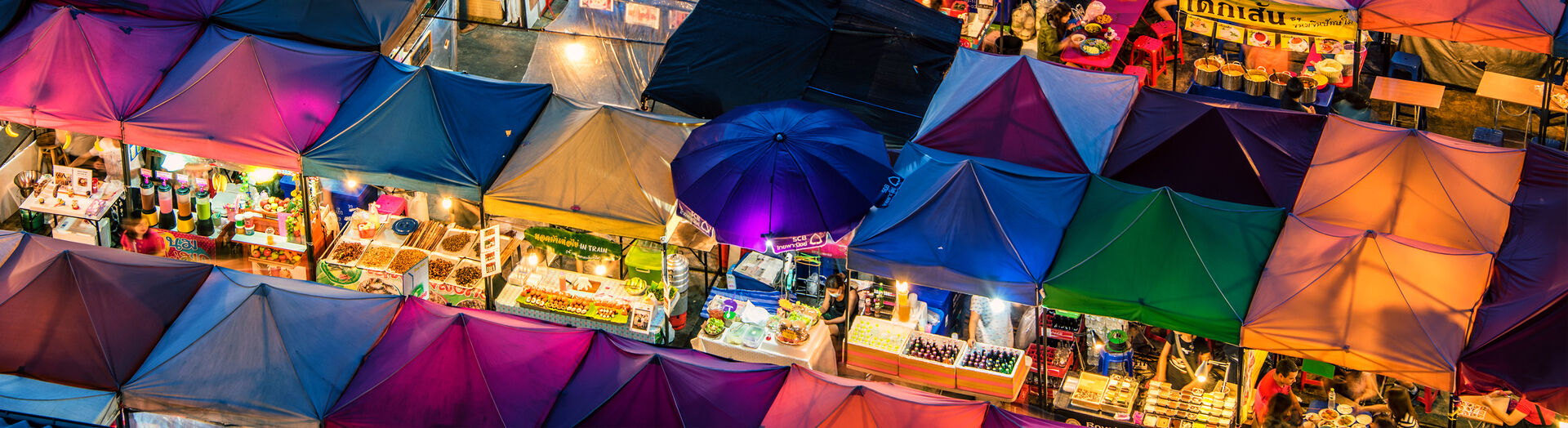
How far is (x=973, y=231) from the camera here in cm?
1140

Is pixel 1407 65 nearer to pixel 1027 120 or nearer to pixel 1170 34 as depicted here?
pixel 1170 34

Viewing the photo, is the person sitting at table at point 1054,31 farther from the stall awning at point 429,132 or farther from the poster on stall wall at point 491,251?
the poster on stall wall at point 491,251

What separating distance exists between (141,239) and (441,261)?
2.99 metres

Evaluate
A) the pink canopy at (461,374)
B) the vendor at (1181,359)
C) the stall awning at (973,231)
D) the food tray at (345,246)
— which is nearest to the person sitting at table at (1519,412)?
the vendor at (1181,359)

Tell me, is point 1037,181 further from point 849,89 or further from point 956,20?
point 956,20

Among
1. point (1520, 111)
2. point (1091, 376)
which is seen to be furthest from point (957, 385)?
point (1520, 111)

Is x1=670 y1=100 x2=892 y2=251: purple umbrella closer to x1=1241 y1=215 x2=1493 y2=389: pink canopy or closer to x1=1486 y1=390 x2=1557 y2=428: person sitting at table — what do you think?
x1=1241 y1=215 x2=1493 y2=389: pink canopy

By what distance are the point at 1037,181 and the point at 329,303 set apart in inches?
229

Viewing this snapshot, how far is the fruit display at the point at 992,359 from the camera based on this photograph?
11.8 metres

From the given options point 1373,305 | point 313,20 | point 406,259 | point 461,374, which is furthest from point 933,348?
point 313,20

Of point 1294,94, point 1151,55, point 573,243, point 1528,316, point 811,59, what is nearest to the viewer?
point 1528,316

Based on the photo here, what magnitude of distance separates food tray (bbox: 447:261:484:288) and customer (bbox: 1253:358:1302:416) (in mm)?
6886

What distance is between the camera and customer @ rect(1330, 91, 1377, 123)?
49.1ft

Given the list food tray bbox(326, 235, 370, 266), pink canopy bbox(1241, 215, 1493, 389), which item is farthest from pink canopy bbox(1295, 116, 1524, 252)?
food tray bbox(326, 235, 370, 266)
